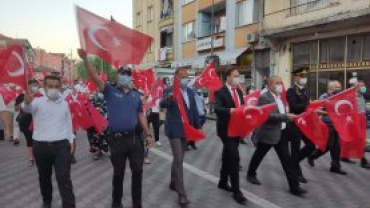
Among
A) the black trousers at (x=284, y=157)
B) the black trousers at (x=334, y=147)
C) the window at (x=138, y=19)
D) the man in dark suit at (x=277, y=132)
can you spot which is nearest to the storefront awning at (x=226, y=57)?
the window at (x=138, y=19)

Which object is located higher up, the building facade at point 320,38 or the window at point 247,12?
the window at point 247,12

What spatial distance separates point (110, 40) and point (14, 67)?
4.35 feet

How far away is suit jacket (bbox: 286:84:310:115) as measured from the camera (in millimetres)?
7426

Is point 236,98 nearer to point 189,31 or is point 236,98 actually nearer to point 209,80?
point 209,80

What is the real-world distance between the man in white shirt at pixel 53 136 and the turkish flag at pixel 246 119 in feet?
6.94

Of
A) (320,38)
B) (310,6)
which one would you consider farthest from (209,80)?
(310,6)

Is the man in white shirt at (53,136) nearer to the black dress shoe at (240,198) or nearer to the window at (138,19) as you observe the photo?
the black dress shoe at (240,198)

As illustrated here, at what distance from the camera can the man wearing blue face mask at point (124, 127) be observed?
5.60 metres

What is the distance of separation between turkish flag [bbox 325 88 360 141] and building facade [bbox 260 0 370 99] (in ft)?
34.3

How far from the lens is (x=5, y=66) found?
656 centimetres

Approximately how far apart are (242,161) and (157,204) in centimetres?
393

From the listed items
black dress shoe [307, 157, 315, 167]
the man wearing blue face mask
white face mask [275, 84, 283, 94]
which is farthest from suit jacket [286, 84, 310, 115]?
the man wearing blue face mask

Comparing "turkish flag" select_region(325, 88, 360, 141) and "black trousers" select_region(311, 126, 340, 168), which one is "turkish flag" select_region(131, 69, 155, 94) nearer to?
"black trousers" select_region(311, 126, 340, 168)

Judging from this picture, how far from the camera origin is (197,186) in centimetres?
729
